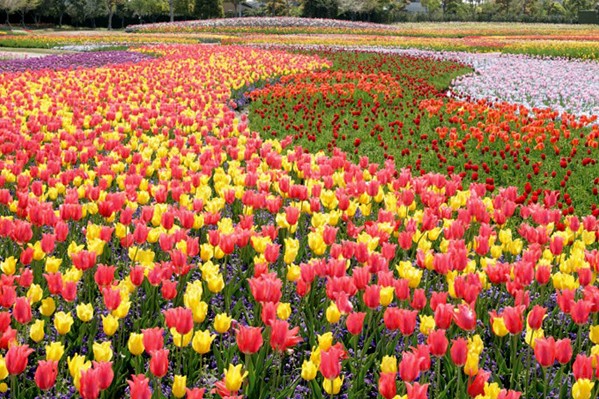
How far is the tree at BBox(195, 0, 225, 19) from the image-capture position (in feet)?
233

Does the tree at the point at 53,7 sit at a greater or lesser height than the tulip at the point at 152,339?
greater

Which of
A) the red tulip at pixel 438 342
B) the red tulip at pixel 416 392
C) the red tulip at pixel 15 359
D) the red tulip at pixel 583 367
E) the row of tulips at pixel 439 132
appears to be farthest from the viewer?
the row of tulips at pixel 439 132

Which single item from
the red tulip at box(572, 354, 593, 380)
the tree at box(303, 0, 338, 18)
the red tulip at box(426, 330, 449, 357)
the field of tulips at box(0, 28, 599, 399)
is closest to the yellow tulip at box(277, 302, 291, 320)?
the field of tulips at box(0, 28, 599, 399)

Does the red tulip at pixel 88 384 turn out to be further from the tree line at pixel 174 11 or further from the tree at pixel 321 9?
the tree at pixel 321 9

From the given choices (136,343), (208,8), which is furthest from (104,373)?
(208,8)

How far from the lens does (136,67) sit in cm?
1672

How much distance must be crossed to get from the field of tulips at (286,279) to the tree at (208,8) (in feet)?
216

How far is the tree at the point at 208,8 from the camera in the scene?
233ft

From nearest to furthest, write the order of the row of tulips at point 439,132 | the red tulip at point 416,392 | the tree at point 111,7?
1. the red tulip at point 416,392
2. the row of tulips at point 439,132
3. the tree at point 111,7

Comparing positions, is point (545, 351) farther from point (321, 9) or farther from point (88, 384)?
point (321, 9)

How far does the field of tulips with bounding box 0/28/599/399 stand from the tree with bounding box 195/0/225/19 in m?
65.8

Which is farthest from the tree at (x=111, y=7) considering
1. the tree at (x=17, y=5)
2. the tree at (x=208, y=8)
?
the tree at (x=208, y=8)

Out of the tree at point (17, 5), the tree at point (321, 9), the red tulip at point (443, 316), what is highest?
the tree at point (321, 9)

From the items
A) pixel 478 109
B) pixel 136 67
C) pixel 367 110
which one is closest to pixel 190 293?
pixel 478 109
